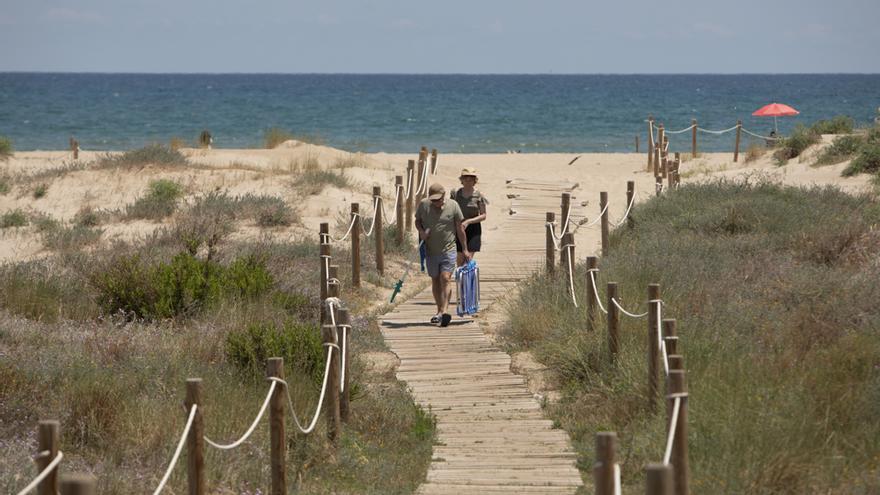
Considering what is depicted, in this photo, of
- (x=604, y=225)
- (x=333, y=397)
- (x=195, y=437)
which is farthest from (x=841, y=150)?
(x=195, y=437)

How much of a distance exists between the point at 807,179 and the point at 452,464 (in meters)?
17.4

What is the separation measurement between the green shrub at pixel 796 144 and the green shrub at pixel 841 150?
7.48 ft

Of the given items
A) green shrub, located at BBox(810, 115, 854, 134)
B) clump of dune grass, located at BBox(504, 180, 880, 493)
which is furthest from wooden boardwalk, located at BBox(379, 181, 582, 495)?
green shrub, located at BBox(810, 115, 854, 134)

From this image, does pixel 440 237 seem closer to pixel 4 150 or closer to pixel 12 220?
pixel 12 220

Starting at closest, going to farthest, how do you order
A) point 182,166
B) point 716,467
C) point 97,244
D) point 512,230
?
1. point 716,467
2. point 97,244
3. point 512,230
4. point 182,166

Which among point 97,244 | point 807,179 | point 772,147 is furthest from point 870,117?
point 97,244

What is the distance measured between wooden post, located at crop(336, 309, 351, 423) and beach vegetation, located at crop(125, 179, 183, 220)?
12466mm

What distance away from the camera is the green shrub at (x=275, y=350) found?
895cm

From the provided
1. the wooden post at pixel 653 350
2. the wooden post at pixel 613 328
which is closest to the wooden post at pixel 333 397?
the wooden post at pixel 653 350

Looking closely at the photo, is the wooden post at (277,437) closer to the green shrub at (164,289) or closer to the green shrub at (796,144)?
the green shrub at (164,289)

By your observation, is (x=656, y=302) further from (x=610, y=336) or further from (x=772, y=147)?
(x=772, y=147)

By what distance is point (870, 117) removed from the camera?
69.5 metres

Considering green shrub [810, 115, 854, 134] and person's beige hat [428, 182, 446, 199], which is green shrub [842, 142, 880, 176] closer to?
green shrub [810, 115, 854, 134]

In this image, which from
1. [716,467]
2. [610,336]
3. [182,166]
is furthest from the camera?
[182,166]
